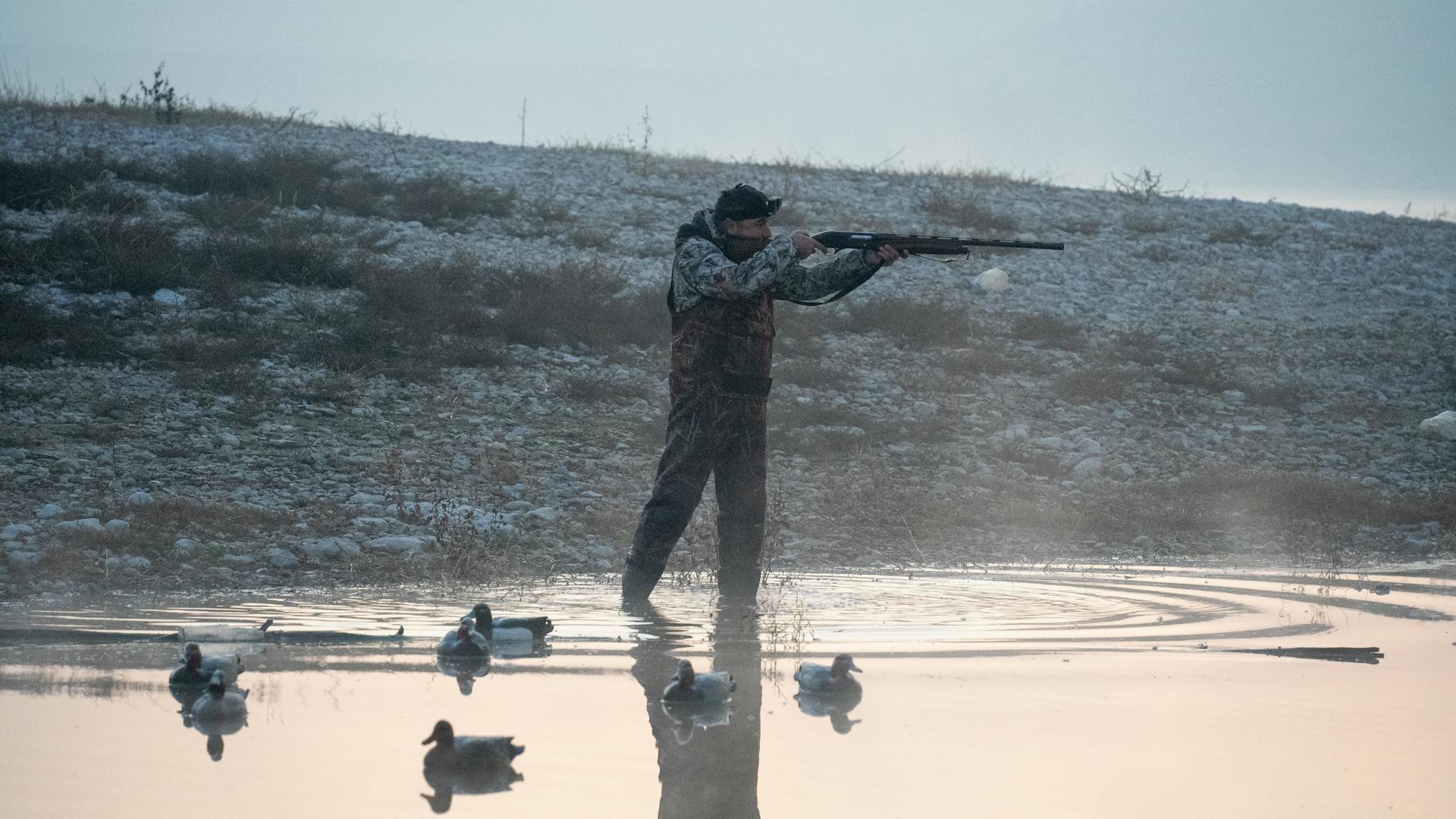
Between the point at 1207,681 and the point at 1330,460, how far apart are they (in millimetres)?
10062

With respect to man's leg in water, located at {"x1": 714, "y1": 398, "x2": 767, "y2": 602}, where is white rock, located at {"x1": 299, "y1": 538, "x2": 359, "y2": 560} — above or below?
below

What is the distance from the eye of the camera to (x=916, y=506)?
1207cm

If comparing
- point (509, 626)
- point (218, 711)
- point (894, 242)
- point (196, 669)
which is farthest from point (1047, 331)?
point (218, 711)

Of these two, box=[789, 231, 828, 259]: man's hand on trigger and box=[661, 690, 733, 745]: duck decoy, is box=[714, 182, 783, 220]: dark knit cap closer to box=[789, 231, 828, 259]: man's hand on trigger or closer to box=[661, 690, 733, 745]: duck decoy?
box=[789, 231, 828, 259]: man's hand on trigger

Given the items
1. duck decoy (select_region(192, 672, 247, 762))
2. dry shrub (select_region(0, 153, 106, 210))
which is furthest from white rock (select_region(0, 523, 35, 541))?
dry shrub (select_region(0, 153, 106, 210))

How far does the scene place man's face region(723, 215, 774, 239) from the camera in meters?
7.49

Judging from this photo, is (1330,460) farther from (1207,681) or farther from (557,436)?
(1207,681)

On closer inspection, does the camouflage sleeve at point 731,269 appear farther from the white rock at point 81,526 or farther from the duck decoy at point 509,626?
the white rock at point 81,526

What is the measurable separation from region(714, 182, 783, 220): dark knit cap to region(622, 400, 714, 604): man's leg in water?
3.16ft

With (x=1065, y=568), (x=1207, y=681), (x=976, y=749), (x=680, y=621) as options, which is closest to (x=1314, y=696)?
(x=1207, y=681)

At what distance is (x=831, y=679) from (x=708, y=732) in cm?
69

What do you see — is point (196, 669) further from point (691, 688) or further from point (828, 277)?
point (828, 277)

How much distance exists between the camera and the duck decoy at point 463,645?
5.91m

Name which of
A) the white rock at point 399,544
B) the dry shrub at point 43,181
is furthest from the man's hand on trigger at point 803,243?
the dry shrub at point 43,181
